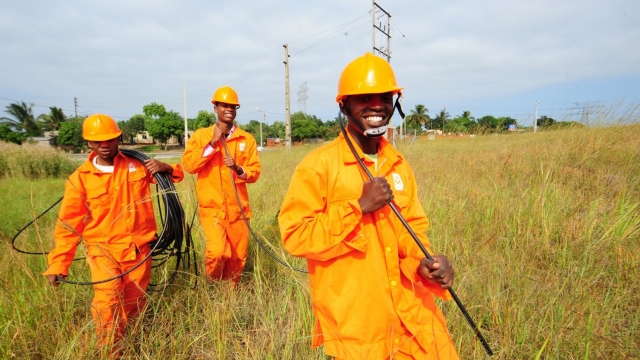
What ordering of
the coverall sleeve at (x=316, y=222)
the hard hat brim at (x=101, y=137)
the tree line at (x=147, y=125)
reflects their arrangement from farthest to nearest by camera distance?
the tree line at (x=147, y=125) < the hard hat brim at (x=101, y=137) < the coverall sleeve at (x=316, y=222)

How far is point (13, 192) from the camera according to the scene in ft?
31.8

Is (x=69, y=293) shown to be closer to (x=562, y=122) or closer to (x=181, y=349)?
(x=181, y=349)

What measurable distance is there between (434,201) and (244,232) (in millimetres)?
2431

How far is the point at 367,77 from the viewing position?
159cm

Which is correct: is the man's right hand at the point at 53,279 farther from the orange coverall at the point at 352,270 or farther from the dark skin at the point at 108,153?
the orange coverall at the point at 352,270

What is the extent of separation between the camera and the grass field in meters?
2.16

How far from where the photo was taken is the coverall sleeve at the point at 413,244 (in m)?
1.68

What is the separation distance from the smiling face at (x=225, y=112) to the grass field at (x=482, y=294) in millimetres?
1597

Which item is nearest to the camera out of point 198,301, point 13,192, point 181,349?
point 181,349

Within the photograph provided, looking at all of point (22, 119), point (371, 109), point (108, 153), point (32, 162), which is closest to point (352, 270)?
point (371, 109)

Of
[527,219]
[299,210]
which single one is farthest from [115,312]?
[527,219]

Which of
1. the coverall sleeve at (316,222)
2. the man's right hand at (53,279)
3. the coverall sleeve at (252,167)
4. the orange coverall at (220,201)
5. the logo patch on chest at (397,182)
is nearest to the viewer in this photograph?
the coverall sleeve at (316,222)

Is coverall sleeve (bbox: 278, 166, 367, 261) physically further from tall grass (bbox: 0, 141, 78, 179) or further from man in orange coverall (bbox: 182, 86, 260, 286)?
tall grass (bbox: 0, 141, 78, 179)

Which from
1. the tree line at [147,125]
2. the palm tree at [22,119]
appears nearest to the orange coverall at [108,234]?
the tree line at [147,125]
